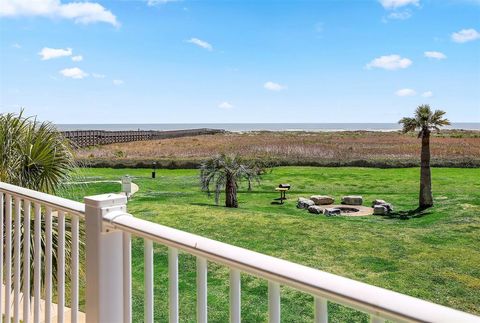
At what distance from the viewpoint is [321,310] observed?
32.4 inches

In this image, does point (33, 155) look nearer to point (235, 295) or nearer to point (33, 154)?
point (33, 154)

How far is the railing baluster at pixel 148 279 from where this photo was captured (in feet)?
4.00

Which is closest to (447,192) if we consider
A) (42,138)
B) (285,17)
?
(42,138)

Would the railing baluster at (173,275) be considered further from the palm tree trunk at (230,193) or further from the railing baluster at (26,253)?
the palm tree trunk at (230,193)

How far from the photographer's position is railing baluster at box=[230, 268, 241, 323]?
0.98 meters

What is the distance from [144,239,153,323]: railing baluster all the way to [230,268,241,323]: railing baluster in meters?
0.31

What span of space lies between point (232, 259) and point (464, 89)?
65.2 m

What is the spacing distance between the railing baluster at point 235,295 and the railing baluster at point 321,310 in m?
0.20

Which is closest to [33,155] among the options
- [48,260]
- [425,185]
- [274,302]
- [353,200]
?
[48,260]

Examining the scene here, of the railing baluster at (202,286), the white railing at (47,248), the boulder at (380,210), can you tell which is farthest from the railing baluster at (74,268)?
the boulder at (380,210)

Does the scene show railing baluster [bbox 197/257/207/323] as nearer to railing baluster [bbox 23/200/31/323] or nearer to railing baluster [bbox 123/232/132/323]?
railing baluster [bbox 123/232/132/323]

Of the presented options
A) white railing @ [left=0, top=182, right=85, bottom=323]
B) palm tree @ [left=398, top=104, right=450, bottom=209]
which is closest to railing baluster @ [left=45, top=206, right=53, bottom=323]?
white railing @ [left=0, top=182, right=85, bottom=323]

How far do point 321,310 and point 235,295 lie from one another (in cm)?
24

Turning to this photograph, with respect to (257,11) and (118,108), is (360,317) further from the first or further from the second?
(118,108)
